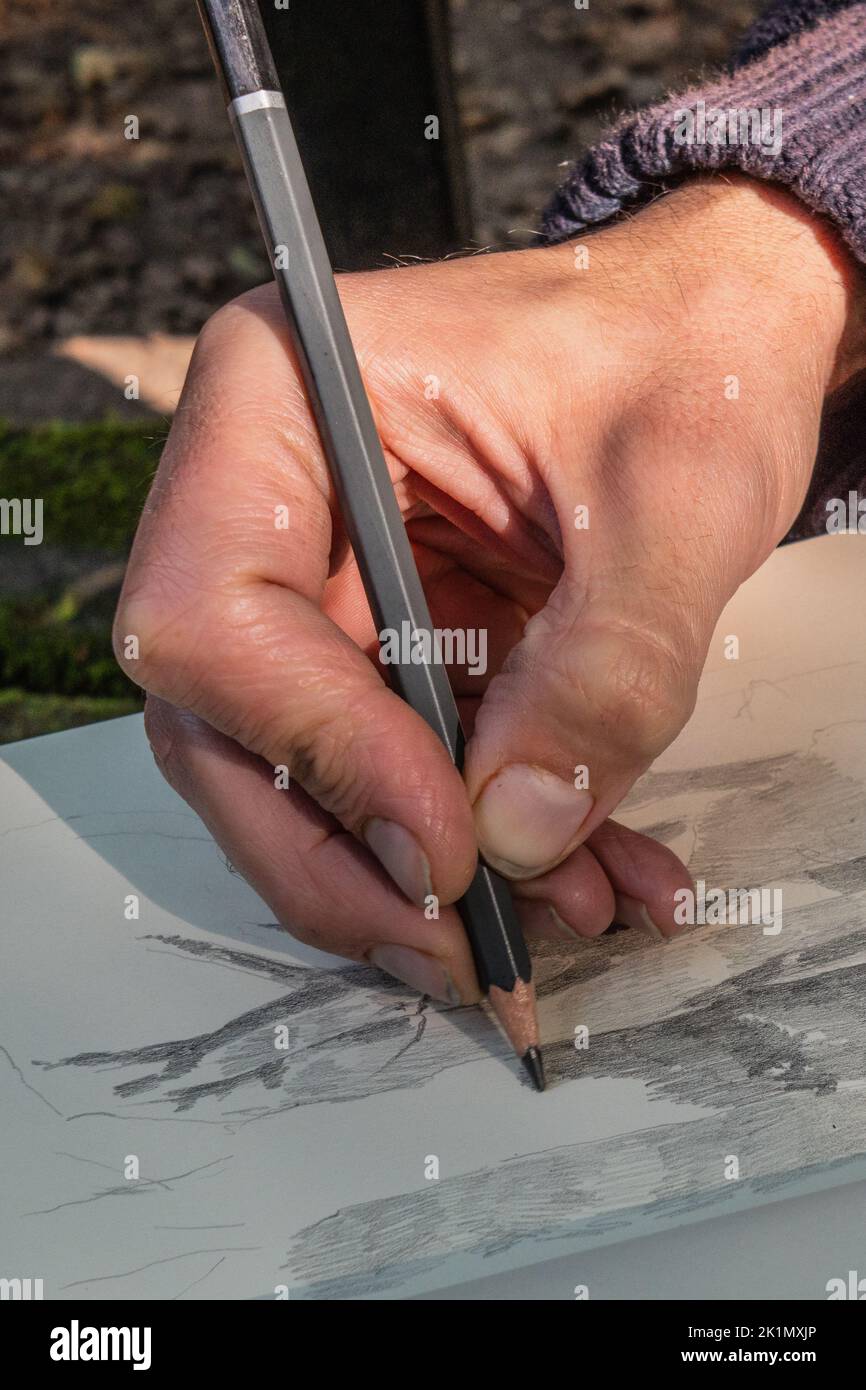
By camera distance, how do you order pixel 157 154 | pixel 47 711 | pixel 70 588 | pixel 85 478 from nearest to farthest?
pixel 47 711 → pixel 70 588 → pixel 85 478 → pixel 157 154

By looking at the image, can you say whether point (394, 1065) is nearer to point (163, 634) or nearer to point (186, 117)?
point (163, 634)

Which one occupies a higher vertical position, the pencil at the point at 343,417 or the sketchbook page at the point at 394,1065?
the pencil at the point at 343,417

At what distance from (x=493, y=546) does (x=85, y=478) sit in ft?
4.00

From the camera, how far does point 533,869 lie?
847mm

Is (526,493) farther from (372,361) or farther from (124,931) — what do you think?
(124,931)

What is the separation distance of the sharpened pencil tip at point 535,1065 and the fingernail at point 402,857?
4.4 inches

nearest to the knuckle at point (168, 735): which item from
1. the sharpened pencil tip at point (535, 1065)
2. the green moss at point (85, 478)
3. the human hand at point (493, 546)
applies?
the human hand at point (493, 546)

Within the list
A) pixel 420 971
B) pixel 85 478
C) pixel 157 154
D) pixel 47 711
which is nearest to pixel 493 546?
pixel 420 971

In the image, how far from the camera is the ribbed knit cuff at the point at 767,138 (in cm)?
101

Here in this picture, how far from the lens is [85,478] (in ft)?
6.73

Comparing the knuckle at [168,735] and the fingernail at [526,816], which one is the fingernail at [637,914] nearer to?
the fingernail at [526,816]

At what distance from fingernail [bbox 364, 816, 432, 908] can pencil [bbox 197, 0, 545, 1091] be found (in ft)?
0.13

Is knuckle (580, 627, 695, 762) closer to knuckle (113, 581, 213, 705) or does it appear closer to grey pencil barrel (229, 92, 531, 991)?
grey pencil barrel (229, 92, 531, 991)

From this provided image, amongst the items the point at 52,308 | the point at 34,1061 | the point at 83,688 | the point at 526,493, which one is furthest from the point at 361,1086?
the point at 52,308
